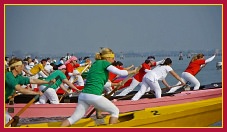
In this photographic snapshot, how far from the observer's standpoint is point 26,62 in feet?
76.3

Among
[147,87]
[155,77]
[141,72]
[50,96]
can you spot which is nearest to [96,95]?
[50,96]

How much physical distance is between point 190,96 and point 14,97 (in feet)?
16.6

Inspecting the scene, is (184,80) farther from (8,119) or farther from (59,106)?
(8,119)

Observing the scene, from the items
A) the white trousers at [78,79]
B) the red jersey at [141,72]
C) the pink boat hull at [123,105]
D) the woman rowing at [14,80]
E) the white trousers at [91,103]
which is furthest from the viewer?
the white trousers at [78,79]

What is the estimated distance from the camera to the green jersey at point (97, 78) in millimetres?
10406

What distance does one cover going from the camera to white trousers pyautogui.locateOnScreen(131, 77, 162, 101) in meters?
15.3

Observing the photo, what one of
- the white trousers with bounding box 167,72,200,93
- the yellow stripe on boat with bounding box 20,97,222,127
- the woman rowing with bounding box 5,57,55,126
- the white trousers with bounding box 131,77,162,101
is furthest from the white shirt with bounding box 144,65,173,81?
the woman rowing with bounding box 5,57,55,126

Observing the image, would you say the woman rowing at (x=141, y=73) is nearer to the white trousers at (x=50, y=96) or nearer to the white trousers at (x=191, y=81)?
the white trousers at (x=191, y=81)

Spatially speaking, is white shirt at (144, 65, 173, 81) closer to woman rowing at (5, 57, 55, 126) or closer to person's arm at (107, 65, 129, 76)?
woman rowing at (5, 57, 55, 126)

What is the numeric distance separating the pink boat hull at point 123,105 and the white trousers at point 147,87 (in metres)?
0.24

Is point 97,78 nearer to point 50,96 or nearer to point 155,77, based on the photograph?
point 50,96

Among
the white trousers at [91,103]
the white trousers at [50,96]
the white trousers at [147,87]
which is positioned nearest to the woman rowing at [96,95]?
the white trousers at [91,103]

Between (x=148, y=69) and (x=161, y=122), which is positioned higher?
(x=148, y=69)

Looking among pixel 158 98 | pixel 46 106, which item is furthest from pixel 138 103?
pixel 46 106
